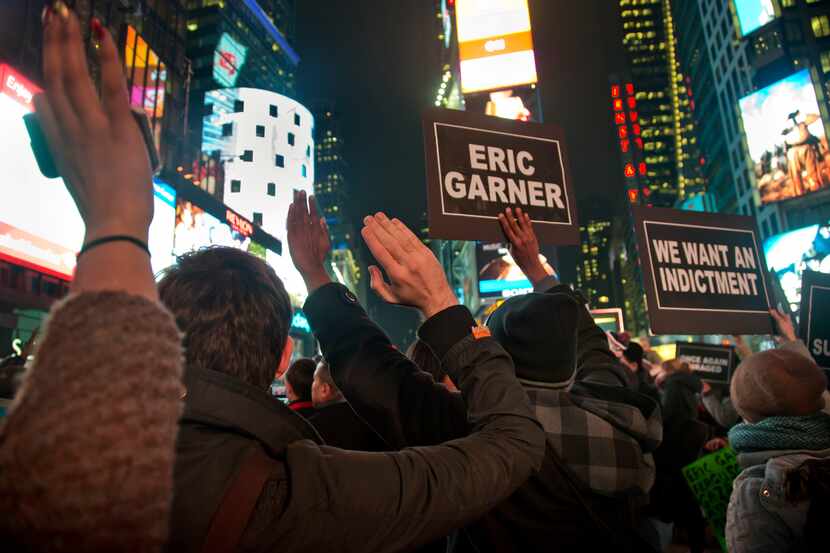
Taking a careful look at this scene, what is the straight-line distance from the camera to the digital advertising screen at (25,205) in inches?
529

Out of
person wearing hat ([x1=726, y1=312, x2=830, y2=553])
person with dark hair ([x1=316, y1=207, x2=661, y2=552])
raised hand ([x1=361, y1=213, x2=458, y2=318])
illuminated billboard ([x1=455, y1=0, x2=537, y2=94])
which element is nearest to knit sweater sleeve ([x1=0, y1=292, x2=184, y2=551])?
raised hand ([x1=361, y1=213, x2=458, y2=318])

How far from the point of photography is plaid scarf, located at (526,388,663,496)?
209 cm

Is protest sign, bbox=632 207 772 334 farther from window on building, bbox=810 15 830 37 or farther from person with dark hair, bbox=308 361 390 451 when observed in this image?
window on building, bbox=810 15 830 37

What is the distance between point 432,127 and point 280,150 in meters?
50.9

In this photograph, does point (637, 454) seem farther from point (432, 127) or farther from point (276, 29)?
point (276, 29)

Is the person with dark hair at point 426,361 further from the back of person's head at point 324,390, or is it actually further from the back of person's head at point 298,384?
the back of person's head at point 298,384

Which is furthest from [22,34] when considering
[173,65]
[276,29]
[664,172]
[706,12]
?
[664,172]

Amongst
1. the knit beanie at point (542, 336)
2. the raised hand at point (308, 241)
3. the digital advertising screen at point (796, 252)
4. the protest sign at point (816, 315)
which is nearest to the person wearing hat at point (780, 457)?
the knit beanie at point (542, 336)

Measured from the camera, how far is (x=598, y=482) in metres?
2.08

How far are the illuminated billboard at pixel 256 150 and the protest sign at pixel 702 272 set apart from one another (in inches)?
1758

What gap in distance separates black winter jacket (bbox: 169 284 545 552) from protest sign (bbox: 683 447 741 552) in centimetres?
272

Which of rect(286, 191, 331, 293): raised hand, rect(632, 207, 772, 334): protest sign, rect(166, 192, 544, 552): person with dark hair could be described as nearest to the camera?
rect(166, 192, 544, 552): person with dark hair

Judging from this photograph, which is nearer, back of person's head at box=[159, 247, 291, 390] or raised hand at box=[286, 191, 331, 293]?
back of person's head at box=[159, 247, 291, 390]

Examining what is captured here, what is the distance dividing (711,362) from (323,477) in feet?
28.6
